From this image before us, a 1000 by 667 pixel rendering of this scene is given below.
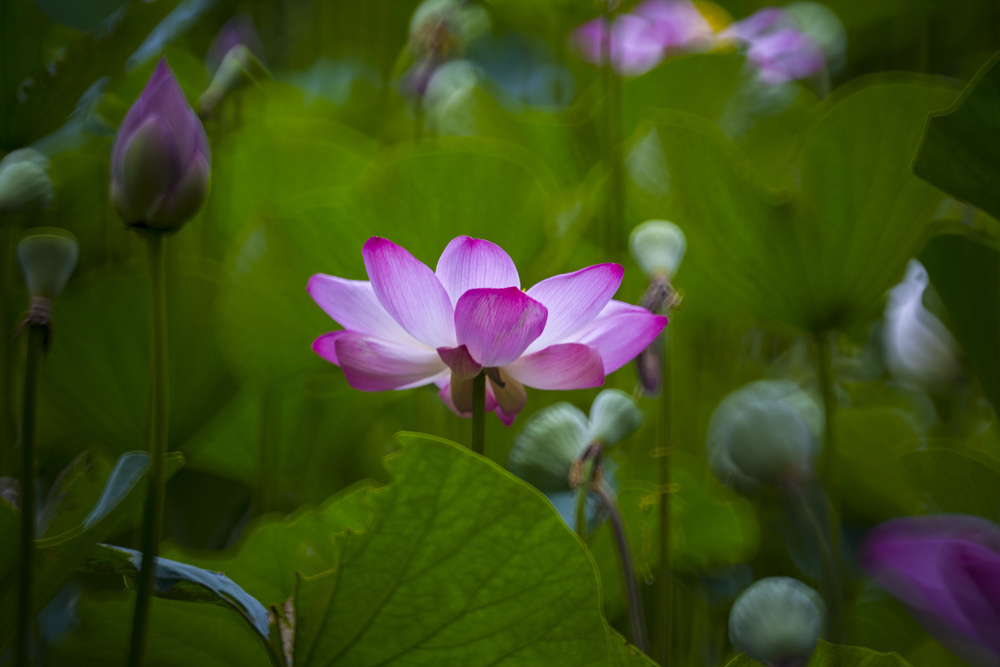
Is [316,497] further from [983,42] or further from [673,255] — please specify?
[983,42]

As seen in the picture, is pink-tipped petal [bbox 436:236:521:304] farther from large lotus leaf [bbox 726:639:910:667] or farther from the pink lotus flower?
large lotus leaf [bbox 726:639:910:667]

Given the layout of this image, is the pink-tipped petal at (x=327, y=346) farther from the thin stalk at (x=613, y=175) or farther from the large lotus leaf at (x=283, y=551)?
the thin stalk at (x=613, y=175)

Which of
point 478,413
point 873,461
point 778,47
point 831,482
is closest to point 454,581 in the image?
point 478,413

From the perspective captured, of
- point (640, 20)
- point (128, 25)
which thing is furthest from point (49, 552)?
point (640, 20)

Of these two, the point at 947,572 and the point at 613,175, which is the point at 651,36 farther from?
the point at 947,572

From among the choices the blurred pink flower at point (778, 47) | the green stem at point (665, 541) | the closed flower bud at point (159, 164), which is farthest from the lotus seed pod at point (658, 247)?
the blurred pink flower at point (778, 47)

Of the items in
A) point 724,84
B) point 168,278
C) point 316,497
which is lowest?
point 316,497
